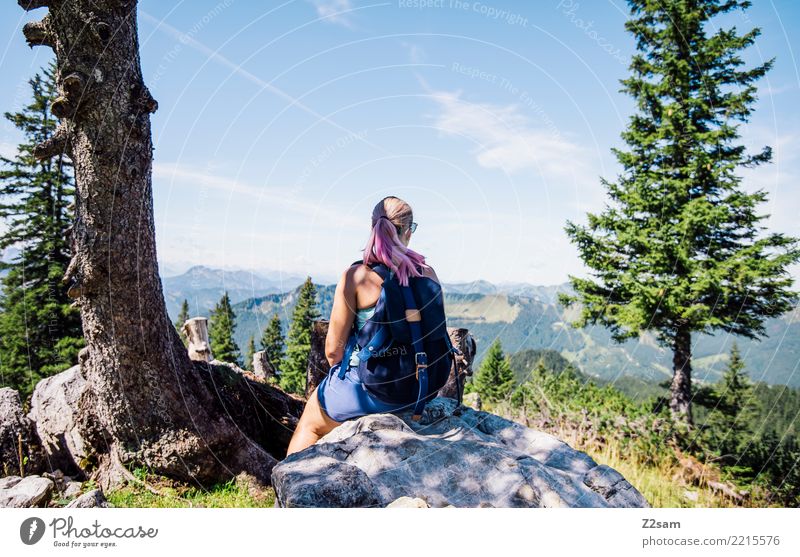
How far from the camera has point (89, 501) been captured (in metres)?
3.42

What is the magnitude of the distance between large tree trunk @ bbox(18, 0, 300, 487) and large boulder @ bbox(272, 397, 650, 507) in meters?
1.76

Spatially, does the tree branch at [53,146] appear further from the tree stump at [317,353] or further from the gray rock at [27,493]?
the tree stump at [317,353]

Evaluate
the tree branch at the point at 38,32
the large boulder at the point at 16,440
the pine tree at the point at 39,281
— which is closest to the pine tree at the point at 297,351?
the pine tree at the point at 39,281

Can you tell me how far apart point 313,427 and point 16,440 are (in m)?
2.92

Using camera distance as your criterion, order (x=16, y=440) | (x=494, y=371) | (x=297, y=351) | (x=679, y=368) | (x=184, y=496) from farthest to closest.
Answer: (x=494, y=371) < (x=297, y=351) < (x=679, y=368) < (x=16, y=440) < (x=184, y=496)

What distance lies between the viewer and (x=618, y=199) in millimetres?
11352

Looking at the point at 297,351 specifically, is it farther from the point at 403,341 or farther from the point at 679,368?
the point at 403,341

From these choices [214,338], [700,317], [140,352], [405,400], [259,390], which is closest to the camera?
[405,400]

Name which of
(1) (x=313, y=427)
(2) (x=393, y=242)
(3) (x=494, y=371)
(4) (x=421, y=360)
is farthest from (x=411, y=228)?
(3) (x=494, y=371)

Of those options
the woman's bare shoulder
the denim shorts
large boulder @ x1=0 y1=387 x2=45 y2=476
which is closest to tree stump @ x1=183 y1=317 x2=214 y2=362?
large boulder @ x1=0 y1=387 x2=45 y2=476

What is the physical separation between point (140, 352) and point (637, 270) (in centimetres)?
1053
